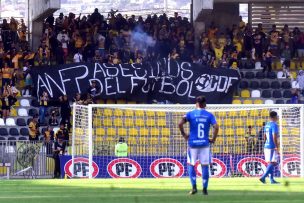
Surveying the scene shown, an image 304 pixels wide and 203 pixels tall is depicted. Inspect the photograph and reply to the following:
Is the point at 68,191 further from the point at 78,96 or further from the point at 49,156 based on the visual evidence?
the point at 78,96

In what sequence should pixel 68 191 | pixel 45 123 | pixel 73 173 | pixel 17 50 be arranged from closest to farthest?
pixel 68 191, pixel 73 173, pixel 45 123, pixel 17 50

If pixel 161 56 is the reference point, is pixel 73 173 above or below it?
below

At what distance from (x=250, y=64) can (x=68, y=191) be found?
71.6 feet

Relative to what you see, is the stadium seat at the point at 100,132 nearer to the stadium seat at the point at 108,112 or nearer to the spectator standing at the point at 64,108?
the stadium seat at the point at 108,112

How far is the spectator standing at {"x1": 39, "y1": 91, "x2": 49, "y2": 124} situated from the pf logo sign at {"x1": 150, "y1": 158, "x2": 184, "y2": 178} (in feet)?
23.6

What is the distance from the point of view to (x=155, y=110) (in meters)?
31.7

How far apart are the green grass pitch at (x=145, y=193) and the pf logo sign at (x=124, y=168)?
7.15 meters

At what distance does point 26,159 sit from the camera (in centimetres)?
3300

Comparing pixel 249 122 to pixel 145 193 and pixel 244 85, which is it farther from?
pixel 145 193

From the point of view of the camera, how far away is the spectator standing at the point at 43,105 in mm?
37312

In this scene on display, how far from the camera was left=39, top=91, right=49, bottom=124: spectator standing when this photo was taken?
37.3 metres

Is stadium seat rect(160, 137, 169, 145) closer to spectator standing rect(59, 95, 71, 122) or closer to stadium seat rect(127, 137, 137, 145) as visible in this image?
stadium seat rect(127, 137, 137, 145)

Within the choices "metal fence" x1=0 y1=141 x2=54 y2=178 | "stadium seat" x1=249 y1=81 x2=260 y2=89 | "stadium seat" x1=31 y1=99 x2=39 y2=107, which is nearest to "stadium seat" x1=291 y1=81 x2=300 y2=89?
"stadium seat" x1=249 y1=81 x2=260 y2=89

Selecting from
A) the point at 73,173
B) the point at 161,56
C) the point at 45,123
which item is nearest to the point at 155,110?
the point at 73,173
